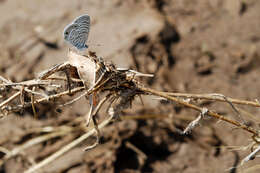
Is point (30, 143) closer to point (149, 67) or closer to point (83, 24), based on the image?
point (149, 67)

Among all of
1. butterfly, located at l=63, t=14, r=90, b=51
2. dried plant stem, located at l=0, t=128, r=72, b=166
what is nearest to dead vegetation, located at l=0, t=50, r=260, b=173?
butterfly, located at l=63, t=14, r=90, b=51

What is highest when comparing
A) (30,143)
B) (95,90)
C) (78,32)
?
(78,32)

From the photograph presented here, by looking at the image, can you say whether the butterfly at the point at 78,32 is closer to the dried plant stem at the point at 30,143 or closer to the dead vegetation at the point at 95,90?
the dead vegetation at the point at 95,90

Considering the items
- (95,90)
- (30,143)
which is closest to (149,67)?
(30,143)

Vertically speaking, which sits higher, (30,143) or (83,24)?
(83,24)

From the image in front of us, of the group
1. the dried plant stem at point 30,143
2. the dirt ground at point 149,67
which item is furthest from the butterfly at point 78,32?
the dried plant stem at point 30,143

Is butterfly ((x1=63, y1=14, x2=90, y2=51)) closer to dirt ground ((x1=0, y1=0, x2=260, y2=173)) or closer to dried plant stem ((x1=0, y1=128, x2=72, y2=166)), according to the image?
dirt ground ((x1=0, y1=0, x2=260, y2=173))

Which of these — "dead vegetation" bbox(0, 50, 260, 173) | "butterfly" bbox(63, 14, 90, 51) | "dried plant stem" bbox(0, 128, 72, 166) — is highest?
"butterfly" bbox(63, 14, 90, 51)
